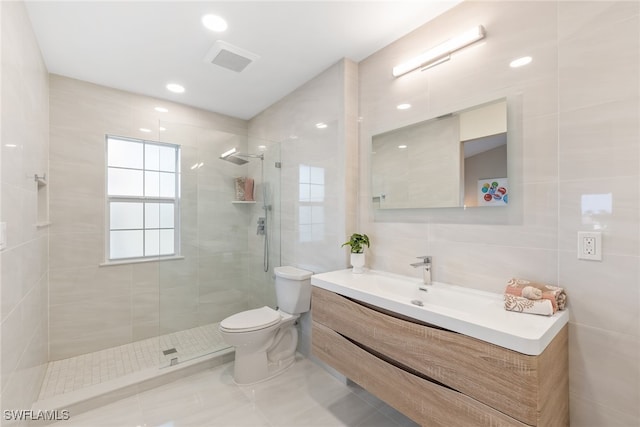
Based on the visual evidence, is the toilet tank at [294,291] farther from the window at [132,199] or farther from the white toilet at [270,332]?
the window at [132,199]

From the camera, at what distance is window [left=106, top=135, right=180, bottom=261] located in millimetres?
2748

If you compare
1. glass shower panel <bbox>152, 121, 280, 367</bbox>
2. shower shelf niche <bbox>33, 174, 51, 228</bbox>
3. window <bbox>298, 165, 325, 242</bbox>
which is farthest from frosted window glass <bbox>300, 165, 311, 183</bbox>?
shower shelf niche <bbox>33, 174, 51, 228</bbox>

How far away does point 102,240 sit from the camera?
265cm

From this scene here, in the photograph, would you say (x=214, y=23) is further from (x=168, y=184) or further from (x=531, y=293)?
(x=531, y=293)

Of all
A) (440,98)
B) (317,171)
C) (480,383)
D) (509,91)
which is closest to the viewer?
(480,383)

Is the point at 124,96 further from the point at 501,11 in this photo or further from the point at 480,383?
the point at 480,383

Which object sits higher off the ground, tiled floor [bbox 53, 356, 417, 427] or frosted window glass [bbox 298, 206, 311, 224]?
frosted window glass [bbox 298, 206, 311, 224]

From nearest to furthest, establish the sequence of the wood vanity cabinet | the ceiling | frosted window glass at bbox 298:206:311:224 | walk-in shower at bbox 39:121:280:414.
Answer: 1. the wood vanity cabinet
2. the ceiling
3. walk-in shower at bbox 39:121:280:414
4. frosted window glass at bbox 298:206:311:224

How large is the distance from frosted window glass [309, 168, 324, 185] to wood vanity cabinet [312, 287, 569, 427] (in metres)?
1.09

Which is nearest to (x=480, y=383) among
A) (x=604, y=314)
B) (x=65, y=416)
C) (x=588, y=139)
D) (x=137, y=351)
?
(x=604, y=314)

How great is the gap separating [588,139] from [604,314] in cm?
75

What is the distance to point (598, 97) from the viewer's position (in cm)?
120

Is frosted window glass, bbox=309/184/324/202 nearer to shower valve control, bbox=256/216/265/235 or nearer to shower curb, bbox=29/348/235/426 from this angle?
shower valve control, bbox=256/216/265/235

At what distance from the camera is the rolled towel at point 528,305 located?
119cm
